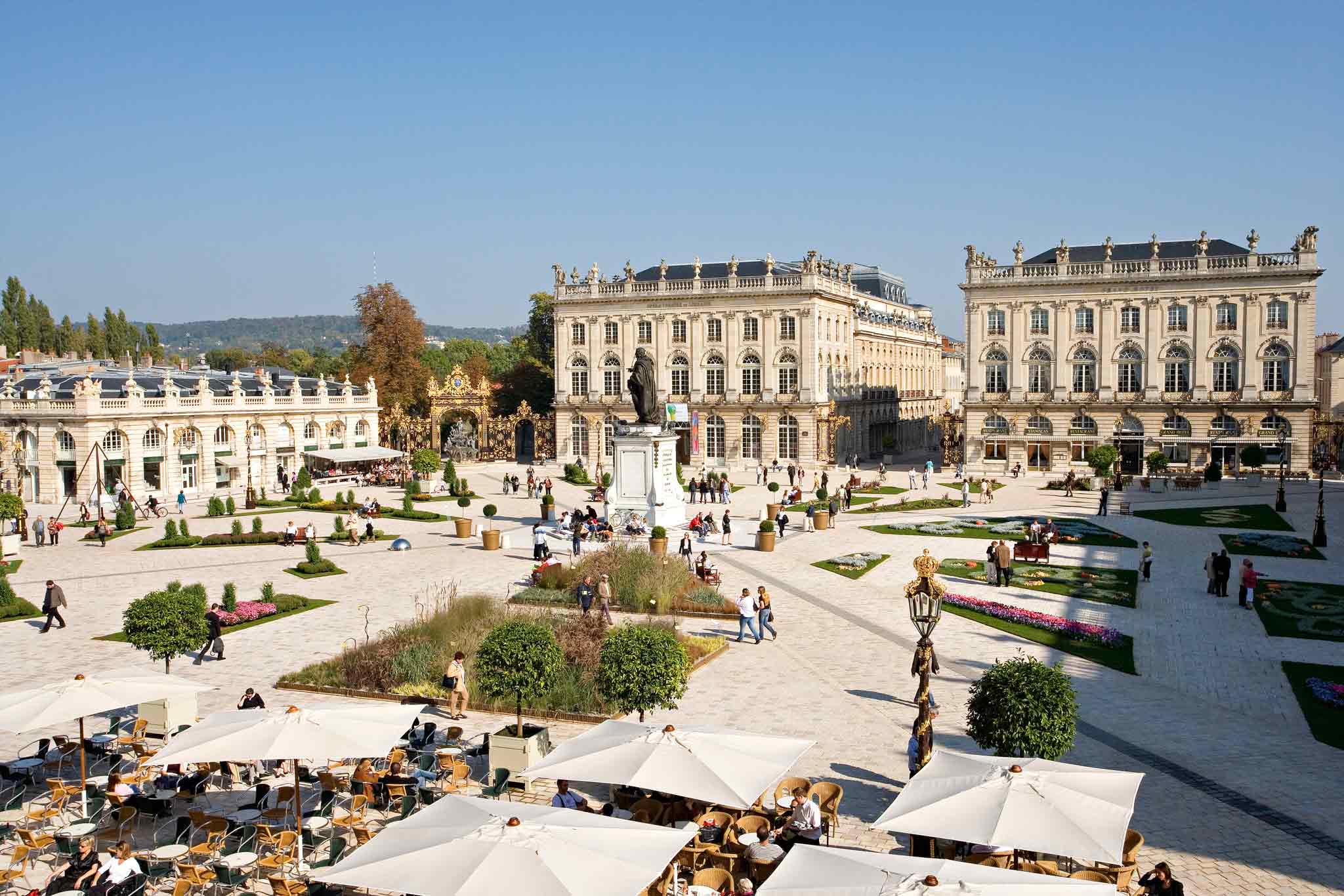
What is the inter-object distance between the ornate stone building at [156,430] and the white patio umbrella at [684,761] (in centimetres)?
4850

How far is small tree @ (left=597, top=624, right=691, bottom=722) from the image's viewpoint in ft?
56.1

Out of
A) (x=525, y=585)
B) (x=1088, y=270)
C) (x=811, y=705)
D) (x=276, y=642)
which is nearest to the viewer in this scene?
(x=811, y=705)

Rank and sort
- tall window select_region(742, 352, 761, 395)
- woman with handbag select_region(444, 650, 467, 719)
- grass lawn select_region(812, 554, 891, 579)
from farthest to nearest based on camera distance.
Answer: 1. tall window select_region(742, 352, 761, 395)
2. grass lawn select_region(812, 554, 891, 579)
3. woman with handbag select_region(444, 650, 467, 719)

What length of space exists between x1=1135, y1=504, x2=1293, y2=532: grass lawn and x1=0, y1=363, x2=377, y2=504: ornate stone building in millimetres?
45780

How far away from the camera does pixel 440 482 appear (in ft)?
200

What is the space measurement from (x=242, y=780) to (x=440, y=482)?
44.7 metres

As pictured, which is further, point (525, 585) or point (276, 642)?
point (525, 585)

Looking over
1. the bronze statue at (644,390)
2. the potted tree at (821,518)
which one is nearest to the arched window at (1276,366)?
the potted tree at (821,518)

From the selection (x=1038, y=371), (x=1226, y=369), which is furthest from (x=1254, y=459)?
(x=1038, y=371)

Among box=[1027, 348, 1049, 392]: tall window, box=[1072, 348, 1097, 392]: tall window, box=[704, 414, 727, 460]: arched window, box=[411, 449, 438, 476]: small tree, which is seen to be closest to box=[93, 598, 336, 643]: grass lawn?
box=[411, 449, 438, 476]: small tree

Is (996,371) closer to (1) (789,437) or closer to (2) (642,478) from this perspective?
(1) (789,437)

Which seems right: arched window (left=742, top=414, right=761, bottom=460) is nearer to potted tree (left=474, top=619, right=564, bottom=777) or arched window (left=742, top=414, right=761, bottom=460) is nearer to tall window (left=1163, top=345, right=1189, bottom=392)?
tall window (left=1163, top=345, right=1189, bottom=392)

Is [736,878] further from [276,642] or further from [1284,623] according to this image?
[1284,623]


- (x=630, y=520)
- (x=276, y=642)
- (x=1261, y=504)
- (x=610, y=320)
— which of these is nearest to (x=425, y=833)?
(x=276, y=642)
